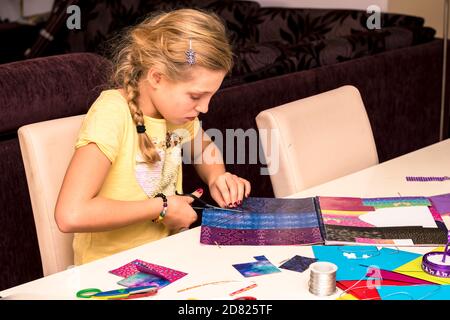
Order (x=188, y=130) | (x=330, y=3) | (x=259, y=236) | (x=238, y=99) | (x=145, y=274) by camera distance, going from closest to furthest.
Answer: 1. (x=145, y=274)
2. (x=259, y=236)
3. (x=188, y=130)
4. (x=238, y=99)
5. (x=330, y=3)

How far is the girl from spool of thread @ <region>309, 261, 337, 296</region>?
0.45 meters

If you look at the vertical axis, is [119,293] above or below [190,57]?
below

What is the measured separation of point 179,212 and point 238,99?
1099 millimetres

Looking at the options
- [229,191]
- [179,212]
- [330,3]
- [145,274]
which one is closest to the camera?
[145,274]

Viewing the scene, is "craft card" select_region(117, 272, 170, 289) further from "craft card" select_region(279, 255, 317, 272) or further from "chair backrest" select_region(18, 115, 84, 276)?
"chair backrest" select_region(18, 115, 84, 276)

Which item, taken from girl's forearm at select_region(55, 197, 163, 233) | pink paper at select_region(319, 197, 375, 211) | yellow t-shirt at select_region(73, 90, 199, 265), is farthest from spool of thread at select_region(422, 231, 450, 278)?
yellow t-shirt at select_region(73, 90, 199, 265)

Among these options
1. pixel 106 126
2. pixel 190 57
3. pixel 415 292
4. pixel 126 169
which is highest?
pixel 190 57

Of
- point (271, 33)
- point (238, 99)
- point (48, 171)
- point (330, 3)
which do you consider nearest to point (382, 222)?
point (48, 171)

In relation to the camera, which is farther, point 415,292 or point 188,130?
point 188,130

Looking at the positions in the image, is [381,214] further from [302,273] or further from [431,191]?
[302,273]

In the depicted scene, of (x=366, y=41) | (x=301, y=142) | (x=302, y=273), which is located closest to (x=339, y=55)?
(x=366, y=41)

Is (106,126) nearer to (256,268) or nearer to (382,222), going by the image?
(256,268)

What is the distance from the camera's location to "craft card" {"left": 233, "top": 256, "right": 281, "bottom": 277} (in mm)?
1370

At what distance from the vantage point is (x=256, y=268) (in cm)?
139
